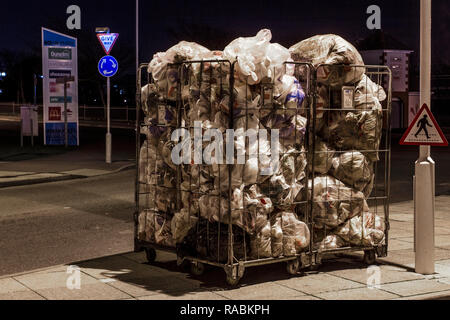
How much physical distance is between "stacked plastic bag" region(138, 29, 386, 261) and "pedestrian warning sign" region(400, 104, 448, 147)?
526 millimetres

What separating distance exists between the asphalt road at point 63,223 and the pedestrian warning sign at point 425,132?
3.85m

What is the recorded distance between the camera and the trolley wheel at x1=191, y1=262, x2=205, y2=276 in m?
7.32

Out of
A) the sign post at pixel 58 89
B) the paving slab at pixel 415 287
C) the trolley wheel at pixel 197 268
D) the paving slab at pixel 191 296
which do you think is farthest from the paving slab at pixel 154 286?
the sign post at pixel 58 89

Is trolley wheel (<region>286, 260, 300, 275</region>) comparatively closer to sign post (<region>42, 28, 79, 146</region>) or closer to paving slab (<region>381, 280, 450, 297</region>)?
paving slab (<region>381, 280, 450, 297</region>)

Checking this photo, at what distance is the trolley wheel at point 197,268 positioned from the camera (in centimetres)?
732

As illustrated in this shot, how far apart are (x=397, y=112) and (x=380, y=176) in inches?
1232

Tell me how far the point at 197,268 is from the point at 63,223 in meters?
4.26

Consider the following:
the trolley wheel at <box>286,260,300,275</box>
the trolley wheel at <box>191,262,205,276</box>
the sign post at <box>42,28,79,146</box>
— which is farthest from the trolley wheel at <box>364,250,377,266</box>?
the sign post at <box>42,28,79,146</box>

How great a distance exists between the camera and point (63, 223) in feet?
36.0

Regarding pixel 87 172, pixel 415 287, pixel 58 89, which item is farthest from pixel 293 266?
pixel 58 89

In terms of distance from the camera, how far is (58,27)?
2881 inches

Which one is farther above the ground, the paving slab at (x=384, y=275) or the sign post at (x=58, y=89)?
the sign post at (x=58, y=89)

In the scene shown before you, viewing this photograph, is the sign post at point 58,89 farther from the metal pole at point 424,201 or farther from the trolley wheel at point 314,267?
the metal pole at point 424,201
